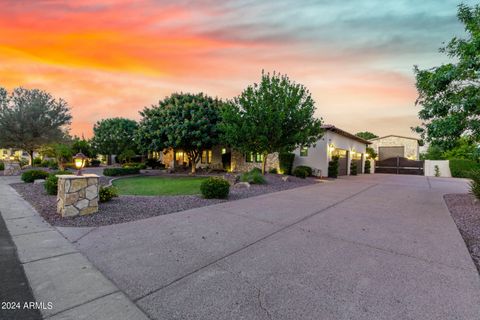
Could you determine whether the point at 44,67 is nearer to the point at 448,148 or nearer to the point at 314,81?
the point at 314,81

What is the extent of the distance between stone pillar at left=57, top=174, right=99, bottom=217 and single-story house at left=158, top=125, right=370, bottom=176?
10804 mm

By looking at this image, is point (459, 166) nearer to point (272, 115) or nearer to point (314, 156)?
point (314, 156)

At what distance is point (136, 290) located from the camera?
2285 millimetres

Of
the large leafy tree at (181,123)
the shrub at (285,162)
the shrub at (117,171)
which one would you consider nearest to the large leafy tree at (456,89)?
the shrub at (285,162)

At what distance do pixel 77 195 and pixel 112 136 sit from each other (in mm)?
24520

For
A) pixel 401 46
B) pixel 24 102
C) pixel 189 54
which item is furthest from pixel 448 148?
pixel 24 102

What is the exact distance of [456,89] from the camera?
569 centimetres

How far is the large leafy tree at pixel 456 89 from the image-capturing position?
5047 millimetres

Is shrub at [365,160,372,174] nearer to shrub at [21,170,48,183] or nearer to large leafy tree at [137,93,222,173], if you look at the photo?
large leafy tree at [137,93,222,173]

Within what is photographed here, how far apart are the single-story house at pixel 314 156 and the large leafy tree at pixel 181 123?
2.47 m

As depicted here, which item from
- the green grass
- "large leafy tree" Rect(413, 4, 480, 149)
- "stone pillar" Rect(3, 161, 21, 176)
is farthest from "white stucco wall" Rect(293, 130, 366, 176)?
"stone pillar" Rect(3, 161, 21, 176)

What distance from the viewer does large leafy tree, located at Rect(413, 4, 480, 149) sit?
5.05 m

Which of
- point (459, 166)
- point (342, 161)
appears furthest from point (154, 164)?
point (459, 166)

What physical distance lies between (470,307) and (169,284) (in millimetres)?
3113
